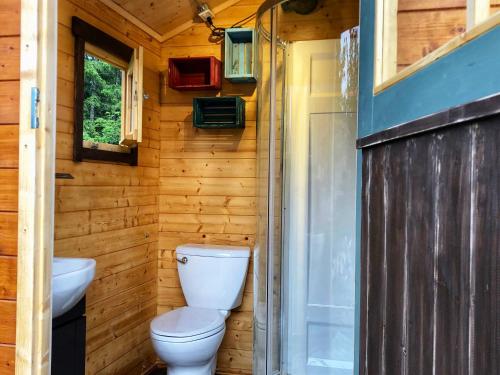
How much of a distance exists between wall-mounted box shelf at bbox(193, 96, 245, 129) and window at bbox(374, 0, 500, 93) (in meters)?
1.53

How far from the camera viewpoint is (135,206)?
257cm

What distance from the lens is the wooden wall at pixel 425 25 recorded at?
0.81m

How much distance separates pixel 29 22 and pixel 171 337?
60.5 inches

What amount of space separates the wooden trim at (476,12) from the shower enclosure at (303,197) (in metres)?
1.28

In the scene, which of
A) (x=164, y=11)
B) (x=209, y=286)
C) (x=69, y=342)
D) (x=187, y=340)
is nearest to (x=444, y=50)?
(x=69, y=342)

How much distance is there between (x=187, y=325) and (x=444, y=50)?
1854 millimetres

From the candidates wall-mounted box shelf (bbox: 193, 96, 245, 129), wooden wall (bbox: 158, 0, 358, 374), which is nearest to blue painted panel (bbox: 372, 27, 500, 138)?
wall-mounted box shelf (bbox: 193, 96, 245, 129)

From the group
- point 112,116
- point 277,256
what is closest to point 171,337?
point 277,256

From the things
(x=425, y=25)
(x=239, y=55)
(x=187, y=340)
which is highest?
(x=239, y=55)

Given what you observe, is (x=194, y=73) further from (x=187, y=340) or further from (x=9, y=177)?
(x=9, y=177)

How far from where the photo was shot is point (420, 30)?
3.20 feet

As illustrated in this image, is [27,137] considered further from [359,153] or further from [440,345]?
[440,345]

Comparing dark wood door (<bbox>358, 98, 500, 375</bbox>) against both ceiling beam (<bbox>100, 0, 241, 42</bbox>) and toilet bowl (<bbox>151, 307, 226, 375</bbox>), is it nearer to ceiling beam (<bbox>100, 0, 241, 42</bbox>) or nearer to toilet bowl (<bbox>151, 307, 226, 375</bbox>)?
toilet bowl (<bbox>151, 307, 226, 375</bbox>)

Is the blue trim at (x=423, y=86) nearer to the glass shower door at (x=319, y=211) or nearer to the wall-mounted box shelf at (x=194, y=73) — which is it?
the glass shower door at (x=319, y=211)
